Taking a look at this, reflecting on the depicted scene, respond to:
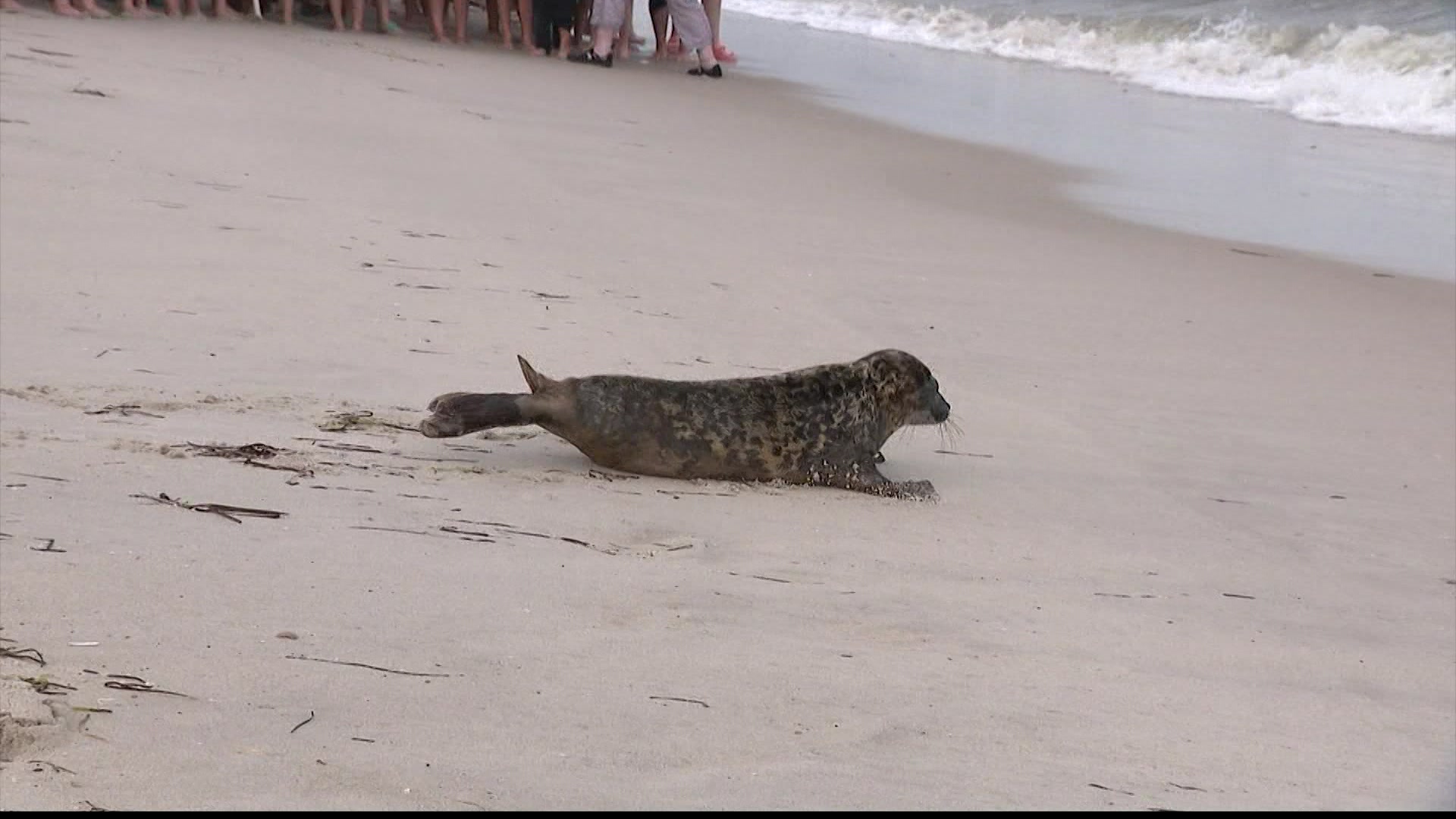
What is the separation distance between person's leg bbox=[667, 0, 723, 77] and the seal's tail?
36.0 feet

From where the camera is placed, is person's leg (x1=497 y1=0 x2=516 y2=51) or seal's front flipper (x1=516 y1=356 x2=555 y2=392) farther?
person's leg (x1=497 y1=0 x2=516 y2=51)

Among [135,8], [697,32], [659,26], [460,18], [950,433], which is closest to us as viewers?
[950,433]

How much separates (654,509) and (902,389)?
1129 mm

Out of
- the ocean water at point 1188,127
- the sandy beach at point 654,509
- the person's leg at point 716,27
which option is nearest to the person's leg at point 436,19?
the person's leg at point 716,27

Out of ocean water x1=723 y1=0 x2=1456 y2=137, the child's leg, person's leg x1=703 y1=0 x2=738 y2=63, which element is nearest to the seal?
the child's leg

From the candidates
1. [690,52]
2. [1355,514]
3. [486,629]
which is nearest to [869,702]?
[486,629]

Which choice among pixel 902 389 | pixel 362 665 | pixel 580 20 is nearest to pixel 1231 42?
pixel 580 20

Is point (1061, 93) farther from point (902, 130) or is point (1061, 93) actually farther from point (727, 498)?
point (727, 498)

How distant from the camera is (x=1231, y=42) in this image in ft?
67.0

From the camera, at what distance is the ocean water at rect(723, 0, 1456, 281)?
10797 mm

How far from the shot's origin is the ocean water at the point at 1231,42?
17.2 metres

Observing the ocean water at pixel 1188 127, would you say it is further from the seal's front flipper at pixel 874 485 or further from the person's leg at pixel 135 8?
the person's leg at pixel 135 8

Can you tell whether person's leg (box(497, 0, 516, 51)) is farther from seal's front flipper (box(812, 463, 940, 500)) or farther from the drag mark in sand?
the drag mark in sand

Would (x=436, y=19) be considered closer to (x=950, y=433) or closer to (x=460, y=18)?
(x=460, y=18)
